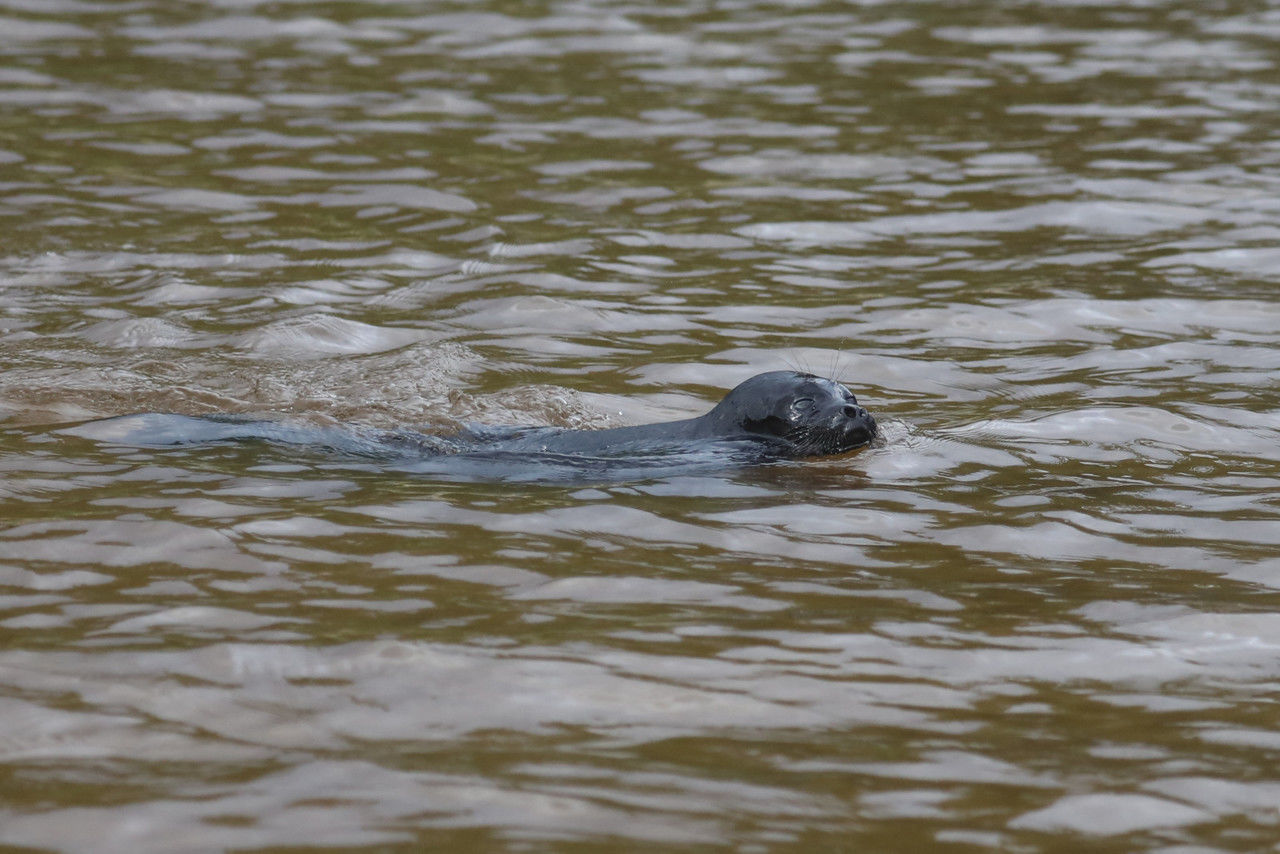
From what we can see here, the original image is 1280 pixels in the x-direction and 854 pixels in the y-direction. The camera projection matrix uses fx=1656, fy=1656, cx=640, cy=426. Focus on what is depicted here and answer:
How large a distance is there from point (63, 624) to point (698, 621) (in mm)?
1719

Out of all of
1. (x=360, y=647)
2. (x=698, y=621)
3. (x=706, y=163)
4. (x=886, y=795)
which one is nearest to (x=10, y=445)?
(x=360, y=647)

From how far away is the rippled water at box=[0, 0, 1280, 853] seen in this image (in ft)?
12.0

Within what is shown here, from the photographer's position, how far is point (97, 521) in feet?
17.4

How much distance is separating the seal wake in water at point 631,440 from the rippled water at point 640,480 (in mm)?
140

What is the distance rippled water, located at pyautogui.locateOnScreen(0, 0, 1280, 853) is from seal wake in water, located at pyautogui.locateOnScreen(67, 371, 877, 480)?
14 centimetres

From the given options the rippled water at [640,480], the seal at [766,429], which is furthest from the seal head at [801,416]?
the rippled water at [640,480]

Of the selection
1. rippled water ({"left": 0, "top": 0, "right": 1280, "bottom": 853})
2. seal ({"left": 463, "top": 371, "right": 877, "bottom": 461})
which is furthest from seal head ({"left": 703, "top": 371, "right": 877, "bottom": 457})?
rippled water ({"left": 0, "top": 0, "right": 1280, "bottom": 853})

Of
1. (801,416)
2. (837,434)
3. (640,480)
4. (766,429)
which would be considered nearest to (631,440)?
(640,480)

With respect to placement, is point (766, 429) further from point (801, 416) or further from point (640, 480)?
point (640, 480)

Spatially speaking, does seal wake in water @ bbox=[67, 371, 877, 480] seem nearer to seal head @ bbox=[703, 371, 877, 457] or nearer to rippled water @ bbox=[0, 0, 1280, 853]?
seal head @ bbox=[703, 371, 877, 457]

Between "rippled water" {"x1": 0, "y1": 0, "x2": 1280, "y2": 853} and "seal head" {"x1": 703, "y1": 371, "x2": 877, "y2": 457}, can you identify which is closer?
"rippled water" {"x1": 0, "y1": 0, "x2": 1280, "y2": 853}

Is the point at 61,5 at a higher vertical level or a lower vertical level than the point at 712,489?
higher

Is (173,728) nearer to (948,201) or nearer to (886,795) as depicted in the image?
(886,795)

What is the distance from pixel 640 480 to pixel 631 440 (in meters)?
0.32
